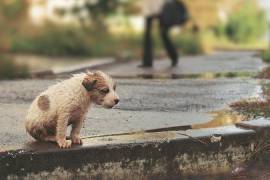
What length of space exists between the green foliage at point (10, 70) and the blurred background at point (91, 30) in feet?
7.86

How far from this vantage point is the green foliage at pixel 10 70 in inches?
442

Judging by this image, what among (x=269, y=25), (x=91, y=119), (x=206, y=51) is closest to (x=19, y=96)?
(x=91, y=119)

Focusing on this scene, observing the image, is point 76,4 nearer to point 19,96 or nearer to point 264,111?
point 19,96

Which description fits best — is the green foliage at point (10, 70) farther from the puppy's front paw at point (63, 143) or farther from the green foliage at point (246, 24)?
the green foliage at point (246, 24)

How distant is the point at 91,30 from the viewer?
19.8 meters

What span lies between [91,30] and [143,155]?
15246 mm

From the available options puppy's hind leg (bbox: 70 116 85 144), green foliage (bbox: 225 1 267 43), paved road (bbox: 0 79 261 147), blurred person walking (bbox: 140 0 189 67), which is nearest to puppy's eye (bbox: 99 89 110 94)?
puppy's hind leg (bbox: 70 116 85 144)

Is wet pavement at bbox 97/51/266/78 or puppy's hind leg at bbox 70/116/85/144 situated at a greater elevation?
wet pavement at bbox 97/51/266/78

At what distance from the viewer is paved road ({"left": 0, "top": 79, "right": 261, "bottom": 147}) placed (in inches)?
233

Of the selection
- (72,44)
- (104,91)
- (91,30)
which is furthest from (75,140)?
(91,30)

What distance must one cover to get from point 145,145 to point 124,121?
142 centimetres

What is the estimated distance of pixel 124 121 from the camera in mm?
6250

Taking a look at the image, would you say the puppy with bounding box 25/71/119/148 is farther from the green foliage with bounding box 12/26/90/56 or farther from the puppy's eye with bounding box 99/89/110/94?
the green foliage with bounding box 12/26/90/56

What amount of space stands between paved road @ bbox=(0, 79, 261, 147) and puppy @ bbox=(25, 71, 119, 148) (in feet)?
1.16
